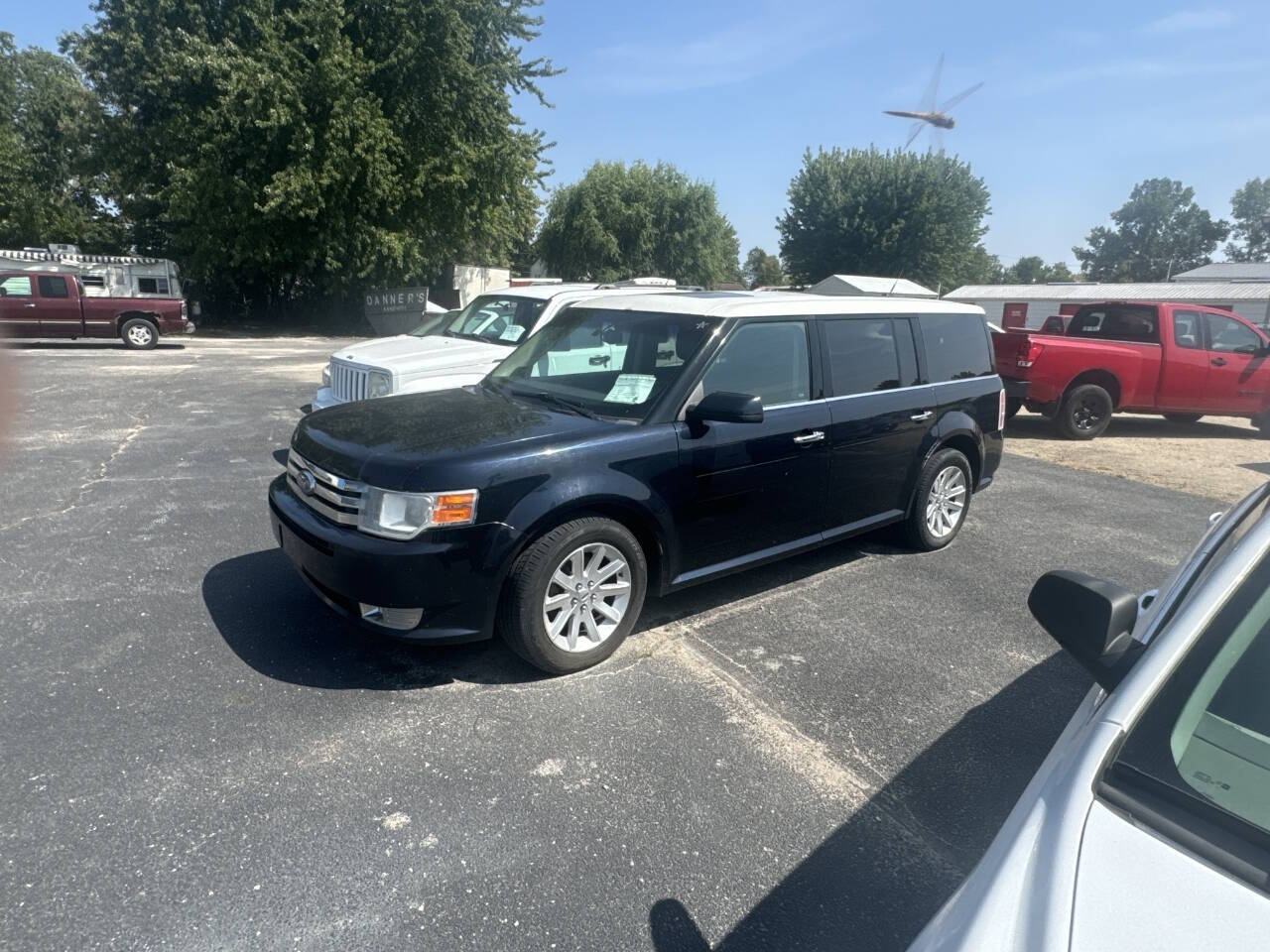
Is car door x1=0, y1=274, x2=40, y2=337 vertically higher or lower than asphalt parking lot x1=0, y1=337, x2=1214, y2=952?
higher

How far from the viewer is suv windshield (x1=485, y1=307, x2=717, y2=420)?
430cm

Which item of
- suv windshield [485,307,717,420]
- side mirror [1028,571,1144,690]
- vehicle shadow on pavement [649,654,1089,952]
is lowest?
vehicle shadow on pavement [649,654,1089,952]

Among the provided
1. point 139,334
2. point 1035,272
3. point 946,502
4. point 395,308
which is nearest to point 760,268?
point 1035,272

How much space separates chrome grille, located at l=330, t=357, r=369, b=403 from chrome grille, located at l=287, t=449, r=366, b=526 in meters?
4.13

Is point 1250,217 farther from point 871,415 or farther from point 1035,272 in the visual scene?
point 871,415

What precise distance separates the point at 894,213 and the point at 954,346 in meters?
37.9

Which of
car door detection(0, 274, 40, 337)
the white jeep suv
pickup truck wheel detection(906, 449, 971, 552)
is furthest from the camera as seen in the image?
car door detection(0, 274, 40, 337)

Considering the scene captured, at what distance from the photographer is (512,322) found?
9.48 m

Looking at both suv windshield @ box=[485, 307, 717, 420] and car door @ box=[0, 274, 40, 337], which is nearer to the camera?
suv windshield @ box=[485, 307, 717, 420]

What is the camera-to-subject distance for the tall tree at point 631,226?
164ft

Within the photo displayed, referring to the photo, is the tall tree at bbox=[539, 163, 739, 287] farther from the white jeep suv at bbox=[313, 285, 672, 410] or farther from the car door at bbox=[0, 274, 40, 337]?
the white jeep suv at bbox=[313, 285, 672, 410]

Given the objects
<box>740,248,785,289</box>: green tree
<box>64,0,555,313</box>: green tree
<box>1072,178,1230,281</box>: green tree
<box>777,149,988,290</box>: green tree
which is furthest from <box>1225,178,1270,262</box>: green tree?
<box>64,0,555,313</box>: green tree

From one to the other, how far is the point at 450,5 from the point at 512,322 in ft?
72.7

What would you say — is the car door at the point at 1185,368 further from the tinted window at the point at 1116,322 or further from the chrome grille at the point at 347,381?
the chrome grille at the point at 347,381
